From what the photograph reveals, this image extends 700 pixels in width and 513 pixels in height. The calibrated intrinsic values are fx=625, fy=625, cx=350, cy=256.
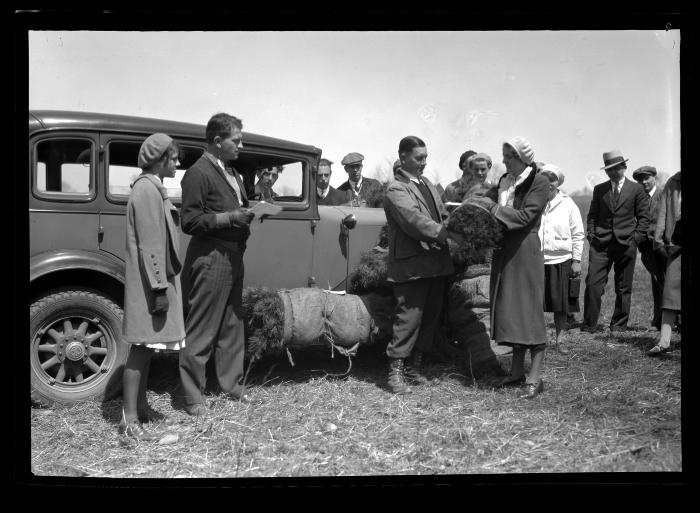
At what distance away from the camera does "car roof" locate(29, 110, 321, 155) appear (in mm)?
4391

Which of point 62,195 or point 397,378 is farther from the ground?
point 62,195

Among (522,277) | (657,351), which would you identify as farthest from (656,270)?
(522,277)

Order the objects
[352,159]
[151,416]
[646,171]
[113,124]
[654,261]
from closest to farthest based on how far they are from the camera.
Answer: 1. [151,416]
2. [113,124]
3. [352,159]
4. [654,261]
5. [646,171]

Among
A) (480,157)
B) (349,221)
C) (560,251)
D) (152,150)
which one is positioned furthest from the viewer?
(560,251)

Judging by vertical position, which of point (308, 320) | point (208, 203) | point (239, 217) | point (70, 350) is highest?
point (208, 203)

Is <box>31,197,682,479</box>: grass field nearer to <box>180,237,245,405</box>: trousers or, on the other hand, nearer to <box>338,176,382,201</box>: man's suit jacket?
<box>180,237,245,405</box>: trousers

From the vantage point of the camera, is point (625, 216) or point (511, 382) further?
point (625, 216)

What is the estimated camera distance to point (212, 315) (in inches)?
173

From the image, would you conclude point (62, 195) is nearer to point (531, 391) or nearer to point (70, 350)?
point (70, 350)

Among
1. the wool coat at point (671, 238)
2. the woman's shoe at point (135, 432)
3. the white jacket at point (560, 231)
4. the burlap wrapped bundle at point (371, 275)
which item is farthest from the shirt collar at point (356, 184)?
the woman's shoe at point (135, 432)

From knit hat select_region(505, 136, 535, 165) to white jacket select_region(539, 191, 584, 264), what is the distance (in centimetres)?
171

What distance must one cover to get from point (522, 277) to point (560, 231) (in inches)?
74.2

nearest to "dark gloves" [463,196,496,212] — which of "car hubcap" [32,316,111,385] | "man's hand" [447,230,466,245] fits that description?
"man's hand" [447,230,466,245]
